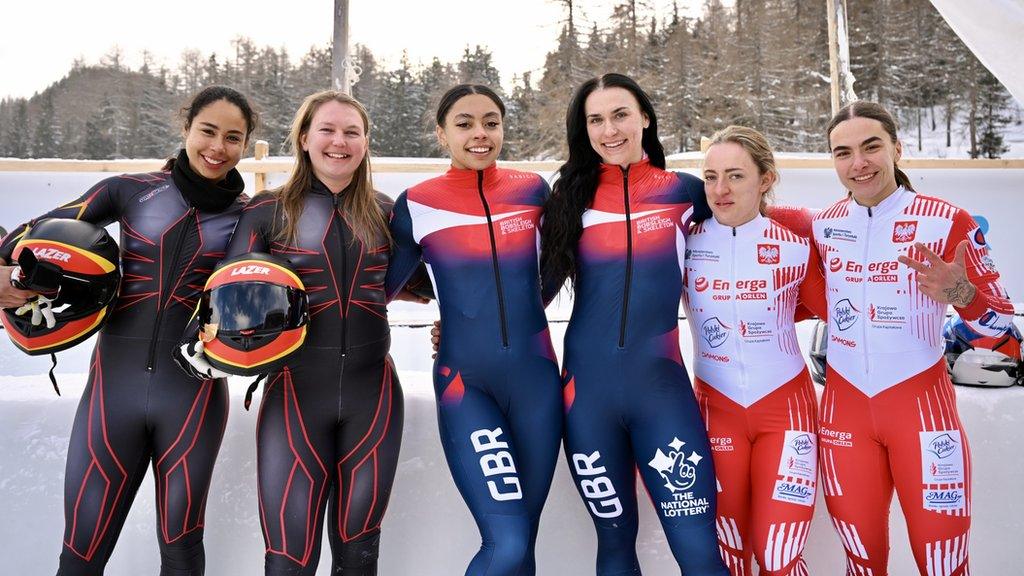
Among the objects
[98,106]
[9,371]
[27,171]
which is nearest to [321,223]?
[9,371]

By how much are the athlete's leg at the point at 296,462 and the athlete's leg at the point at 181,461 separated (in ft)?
0.73

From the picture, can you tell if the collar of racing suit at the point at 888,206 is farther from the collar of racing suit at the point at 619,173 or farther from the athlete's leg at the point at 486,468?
the athlete's leg at the point at 486,468

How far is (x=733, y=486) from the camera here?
6.59 feet

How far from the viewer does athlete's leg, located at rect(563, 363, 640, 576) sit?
1.95 metres

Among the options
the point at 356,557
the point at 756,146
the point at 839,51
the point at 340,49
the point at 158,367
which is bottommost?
the point at 356,557

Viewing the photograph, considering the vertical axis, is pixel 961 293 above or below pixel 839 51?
below

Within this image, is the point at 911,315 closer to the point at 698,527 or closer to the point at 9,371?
the point at 698,527

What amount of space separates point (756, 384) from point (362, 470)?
53.8 inches

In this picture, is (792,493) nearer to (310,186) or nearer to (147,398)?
(310,186)

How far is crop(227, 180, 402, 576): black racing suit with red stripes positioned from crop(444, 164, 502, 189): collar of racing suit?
352 mm

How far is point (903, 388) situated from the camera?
6.56ft

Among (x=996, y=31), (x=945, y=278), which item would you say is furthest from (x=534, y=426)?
(x=996, y=31)

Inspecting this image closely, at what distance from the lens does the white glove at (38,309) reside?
1.87 metres

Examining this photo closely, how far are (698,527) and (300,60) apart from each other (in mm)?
30047
